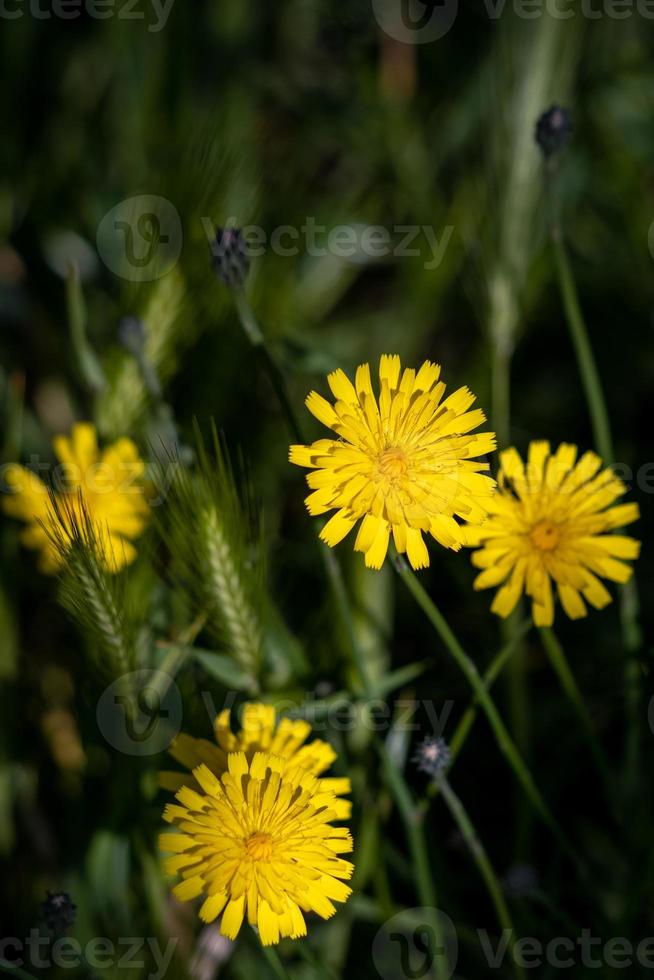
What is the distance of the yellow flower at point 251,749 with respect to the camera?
0.78 m

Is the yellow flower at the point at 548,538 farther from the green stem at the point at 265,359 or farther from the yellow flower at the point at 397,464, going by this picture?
the green stem at the point at 265,359

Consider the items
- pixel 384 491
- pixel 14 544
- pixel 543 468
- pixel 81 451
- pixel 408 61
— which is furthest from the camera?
pixel 408 61

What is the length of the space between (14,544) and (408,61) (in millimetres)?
1100

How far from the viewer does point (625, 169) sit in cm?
145

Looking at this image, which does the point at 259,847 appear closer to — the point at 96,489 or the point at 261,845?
the point at 261,845

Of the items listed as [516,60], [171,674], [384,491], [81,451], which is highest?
[516,60]

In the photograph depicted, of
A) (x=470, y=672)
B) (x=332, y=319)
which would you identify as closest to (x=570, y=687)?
(x=470, y=672)

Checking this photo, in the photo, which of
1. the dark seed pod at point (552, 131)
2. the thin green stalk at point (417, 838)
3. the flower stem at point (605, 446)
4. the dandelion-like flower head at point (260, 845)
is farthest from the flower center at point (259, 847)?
the dark seed pod at point (552, 131)

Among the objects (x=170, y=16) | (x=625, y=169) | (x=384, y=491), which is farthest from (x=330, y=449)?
(x=170, y=16)

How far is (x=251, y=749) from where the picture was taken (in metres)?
0.79

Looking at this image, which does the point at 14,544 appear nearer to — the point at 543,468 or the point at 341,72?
the point at 543,468

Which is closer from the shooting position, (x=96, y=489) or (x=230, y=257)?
(x=230, y=257)

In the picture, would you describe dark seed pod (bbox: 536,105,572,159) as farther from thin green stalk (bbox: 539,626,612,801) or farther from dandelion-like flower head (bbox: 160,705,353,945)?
dandelion-like flower head (bbox: 160,705,353,945)

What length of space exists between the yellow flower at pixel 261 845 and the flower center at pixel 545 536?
287 millimetres
